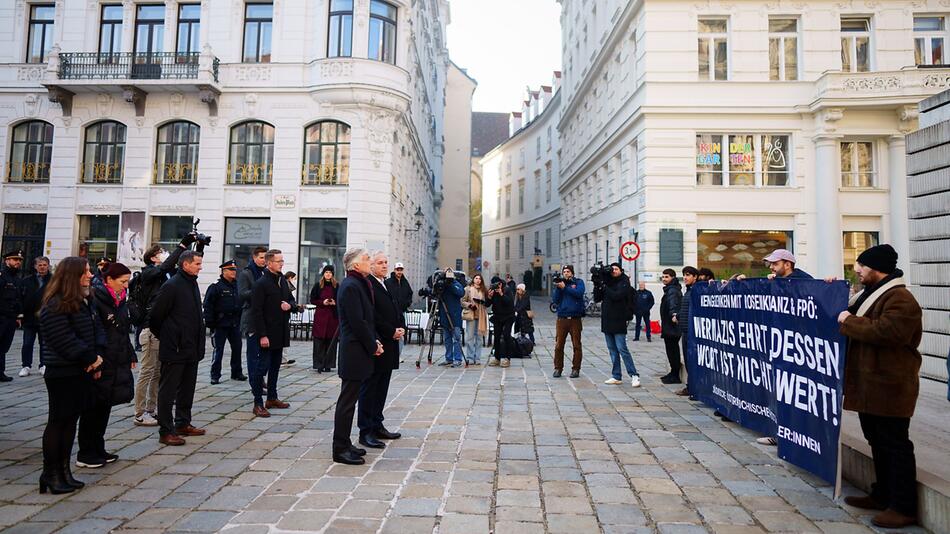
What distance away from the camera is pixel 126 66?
20.2 meters

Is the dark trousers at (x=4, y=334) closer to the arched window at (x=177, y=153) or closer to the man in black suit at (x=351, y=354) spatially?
the man in black suit at (x=351, y=354)

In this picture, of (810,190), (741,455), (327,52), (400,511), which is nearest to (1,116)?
(327,52)

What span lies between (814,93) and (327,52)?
18556 millimetres

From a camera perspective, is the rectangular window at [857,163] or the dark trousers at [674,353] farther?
the rectangular window at [857,163]

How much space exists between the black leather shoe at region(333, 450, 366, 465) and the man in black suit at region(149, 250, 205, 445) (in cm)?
179

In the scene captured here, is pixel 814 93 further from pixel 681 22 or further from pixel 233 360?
pixel 233 360

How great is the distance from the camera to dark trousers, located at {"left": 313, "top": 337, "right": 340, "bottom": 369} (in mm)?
10164

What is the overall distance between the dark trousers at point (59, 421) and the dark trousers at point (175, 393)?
1.21 metres

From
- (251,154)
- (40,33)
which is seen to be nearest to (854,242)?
(251,154)

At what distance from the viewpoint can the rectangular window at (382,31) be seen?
789 inches

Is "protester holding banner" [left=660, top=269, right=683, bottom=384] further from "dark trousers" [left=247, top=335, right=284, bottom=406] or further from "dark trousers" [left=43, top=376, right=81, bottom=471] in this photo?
"dark trousers" [left=43, top=376, right=81, bottom=471]

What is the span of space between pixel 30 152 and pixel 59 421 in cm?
2317

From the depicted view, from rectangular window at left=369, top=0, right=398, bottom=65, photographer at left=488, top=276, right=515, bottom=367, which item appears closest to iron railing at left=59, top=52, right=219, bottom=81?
rectangular window at left=369, top=0, right=398, bottom=65

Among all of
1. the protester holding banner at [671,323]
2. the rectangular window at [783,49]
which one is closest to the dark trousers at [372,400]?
the protester holding banner at [671,323]
